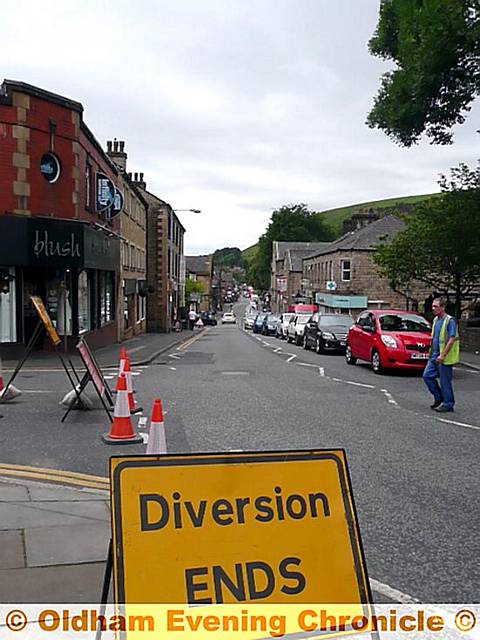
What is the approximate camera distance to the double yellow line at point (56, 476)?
6754mm

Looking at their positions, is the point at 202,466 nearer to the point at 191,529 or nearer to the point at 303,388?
the point at 191,529

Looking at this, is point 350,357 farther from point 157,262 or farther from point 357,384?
point 157,262

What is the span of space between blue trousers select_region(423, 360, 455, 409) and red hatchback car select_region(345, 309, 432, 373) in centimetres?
524

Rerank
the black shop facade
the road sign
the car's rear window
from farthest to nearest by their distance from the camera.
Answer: the black shop facade
the car's rear window
the road sign

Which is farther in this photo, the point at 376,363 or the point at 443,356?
the point at 376,363

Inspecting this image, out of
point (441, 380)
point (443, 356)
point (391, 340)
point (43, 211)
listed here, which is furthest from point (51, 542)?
point (43, 211)

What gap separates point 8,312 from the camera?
20.1 m

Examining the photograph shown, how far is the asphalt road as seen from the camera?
5.11 metres

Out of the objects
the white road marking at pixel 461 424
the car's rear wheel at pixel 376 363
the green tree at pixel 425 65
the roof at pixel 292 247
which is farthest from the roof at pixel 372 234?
the white road marking at pixel 461 424

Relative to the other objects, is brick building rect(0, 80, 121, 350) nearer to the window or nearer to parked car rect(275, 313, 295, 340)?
parked car rect(275, 313, 295, 340)

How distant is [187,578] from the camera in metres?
3.16

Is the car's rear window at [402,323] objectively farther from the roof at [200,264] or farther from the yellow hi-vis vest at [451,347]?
the roof at [200,264]

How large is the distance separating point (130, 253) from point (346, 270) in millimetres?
20955

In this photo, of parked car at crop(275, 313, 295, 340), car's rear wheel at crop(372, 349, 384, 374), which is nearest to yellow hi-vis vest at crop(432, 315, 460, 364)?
car's rear wheel at crop(372, 349, 384, 374)
